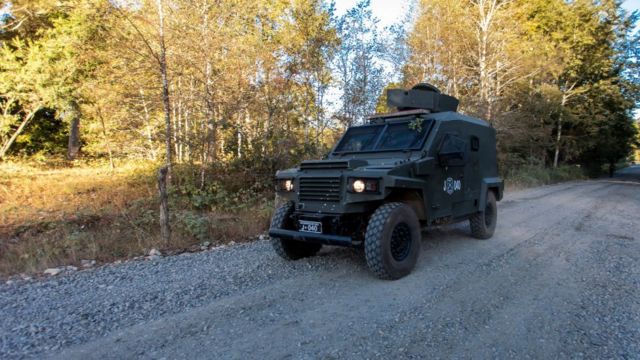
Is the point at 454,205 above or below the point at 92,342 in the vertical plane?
above

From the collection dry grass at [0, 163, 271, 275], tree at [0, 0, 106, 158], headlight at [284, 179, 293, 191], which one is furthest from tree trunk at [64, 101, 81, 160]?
headlight at [284, 179, 293, 191]

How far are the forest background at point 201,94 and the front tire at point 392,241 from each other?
10.7ft

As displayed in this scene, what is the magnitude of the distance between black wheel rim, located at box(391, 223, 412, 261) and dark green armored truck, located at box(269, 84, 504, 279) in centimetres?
1

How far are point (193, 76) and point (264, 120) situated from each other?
2.10 metres

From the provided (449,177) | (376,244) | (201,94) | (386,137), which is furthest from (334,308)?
(201,94)

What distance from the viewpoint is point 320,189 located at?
483 cm

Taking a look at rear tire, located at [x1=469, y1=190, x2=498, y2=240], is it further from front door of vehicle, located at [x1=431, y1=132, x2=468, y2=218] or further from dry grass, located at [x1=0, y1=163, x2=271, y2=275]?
dry grass, located at [x1=0, y1=163, x2=271, y2=275]

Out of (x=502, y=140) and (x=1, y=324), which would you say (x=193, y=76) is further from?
(x=502, y=140)

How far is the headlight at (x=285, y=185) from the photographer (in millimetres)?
5250

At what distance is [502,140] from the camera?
61.7ft

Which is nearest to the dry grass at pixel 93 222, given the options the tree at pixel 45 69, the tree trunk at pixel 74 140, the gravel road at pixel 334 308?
the gravel road at pixel 334 308

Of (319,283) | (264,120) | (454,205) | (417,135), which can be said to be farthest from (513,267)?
(264,120)

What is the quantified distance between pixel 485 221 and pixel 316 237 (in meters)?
3.62

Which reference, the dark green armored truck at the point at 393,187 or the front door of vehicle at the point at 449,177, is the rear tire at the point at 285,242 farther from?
the front door of vehicle at the point at 449,177
